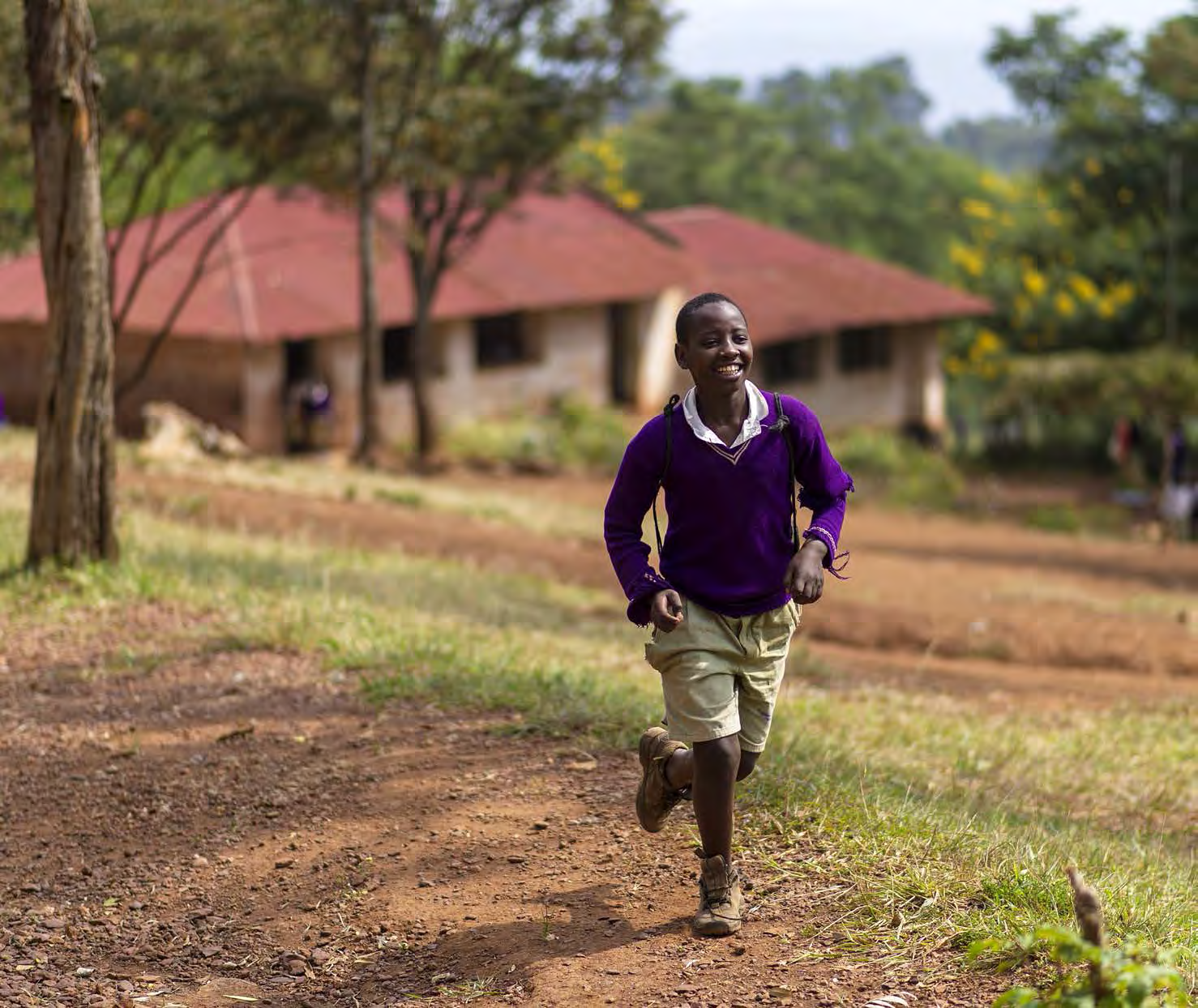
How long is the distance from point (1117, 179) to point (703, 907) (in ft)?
94.1

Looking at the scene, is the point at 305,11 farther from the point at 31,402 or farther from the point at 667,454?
the point at 667,454

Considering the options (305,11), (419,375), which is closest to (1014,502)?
(419,375)

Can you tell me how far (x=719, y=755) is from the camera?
13.1 ft

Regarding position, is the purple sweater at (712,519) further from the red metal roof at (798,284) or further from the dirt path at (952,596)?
the red metal roof at (798,284)

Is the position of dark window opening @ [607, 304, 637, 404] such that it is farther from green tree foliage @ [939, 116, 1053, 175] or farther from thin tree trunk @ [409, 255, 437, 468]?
green tree foliage @ [939, 116, 1053, 175]

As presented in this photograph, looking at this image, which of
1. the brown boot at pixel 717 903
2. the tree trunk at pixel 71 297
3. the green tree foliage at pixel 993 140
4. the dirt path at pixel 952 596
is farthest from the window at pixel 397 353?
the green tree foliage at pixel 993 140

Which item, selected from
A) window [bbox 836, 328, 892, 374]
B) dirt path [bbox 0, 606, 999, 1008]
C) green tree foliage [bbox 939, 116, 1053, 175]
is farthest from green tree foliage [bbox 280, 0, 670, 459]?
green tree foliage [bbox 939, 116, 1053, 175]

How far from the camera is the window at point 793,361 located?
30.4m

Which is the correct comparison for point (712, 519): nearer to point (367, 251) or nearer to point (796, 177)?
point (367, 251)

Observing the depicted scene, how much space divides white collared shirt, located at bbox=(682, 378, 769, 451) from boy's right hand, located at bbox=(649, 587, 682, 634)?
1.40 feet

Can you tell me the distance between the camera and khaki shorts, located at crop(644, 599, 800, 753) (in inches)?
157

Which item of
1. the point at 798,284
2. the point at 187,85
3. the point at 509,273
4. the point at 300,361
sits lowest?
the point at 300,361

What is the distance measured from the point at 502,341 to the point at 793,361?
6558 millimetres

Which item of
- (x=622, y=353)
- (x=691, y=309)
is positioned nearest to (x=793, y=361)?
(x=622, y=353)
